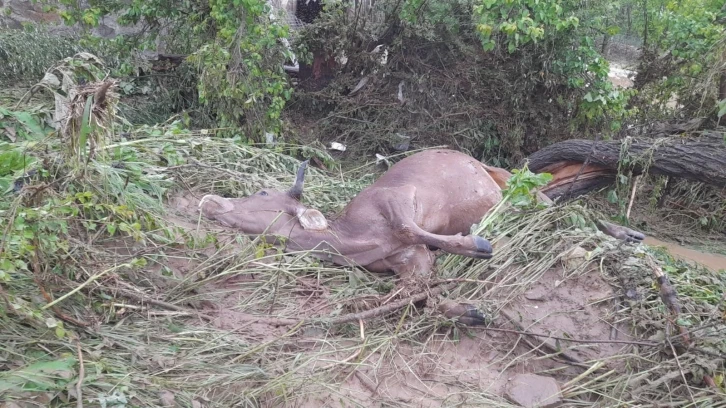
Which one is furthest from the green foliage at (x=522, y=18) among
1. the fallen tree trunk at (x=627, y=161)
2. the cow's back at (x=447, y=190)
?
the cow's back at (x=447, y=190)

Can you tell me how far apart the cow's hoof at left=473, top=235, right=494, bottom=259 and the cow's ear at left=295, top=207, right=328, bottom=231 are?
107 cm

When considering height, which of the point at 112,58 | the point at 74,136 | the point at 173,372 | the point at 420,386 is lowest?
the point at 420,386

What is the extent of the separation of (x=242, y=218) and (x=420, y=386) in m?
1.78

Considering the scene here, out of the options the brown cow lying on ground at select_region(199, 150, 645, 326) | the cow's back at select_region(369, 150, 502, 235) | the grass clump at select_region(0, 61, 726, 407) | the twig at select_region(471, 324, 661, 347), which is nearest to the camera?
the grass clump at select_region(0, 61, 726, 407)

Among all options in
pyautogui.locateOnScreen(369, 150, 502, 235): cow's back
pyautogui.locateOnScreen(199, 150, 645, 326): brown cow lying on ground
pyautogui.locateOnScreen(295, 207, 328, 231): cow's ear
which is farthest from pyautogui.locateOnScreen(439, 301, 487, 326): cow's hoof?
pyautogui.locateOnScreen(295, 207, 328, 231): cow's ear

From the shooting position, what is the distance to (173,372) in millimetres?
2873

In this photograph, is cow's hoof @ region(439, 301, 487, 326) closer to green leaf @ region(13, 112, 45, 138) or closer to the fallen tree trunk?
the fallen tree trunk

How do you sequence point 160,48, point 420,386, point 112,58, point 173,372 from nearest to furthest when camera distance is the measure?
point 173,372 < point 420,386 < point 112,58 < point 160,48

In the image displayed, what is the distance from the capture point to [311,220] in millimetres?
4258

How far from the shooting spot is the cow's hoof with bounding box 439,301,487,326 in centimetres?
345

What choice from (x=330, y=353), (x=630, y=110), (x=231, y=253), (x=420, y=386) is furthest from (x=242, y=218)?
(x=630, y=110)

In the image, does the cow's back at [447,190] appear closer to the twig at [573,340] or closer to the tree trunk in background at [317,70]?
the twig at [573,340]

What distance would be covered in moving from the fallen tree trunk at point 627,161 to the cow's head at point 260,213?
2.54 m

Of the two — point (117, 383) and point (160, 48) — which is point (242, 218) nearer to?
point (117, 383)
